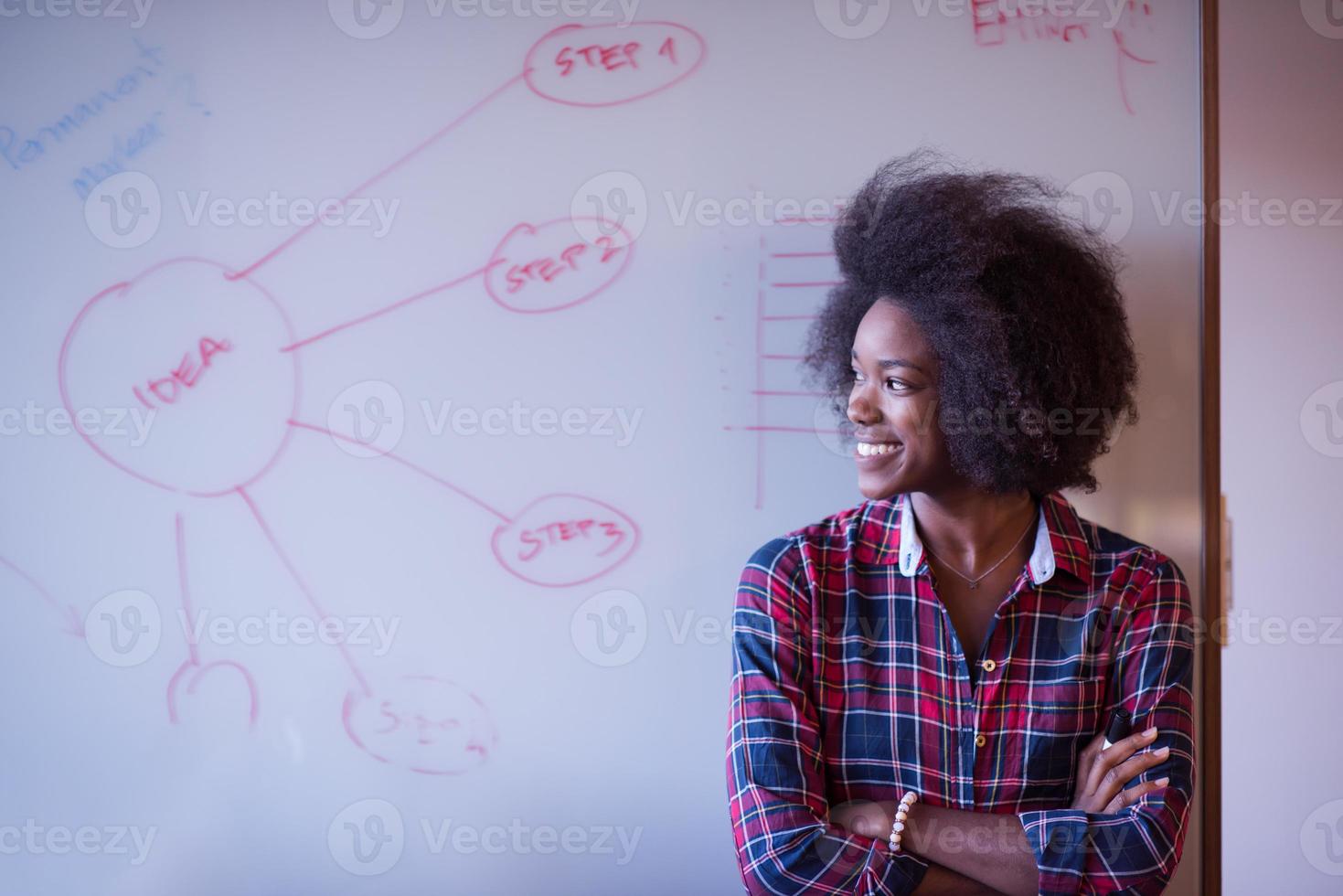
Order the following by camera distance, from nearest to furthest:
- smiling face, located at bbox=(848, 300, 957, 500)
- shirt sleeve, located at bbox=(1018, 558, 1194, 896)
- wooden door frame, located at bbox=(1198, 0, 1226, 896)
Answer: shirt sleeve, located at bbox=(1018, 558, 1194, 896), smiling face, located at bbox=(848, 300, 957, 500), wooden door frame, located at bbox=(1198, 0, 1226, 896)

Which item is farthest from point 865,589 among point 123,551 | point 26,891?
point 26,891

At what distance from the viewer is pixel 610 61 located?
1576 mm

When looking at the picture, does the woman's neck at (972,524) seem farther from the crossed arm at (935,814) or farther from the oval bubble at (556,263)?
the oval bubble at (556,263)

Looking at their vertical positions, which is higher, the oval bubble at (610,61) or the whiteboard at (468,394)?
the oval bubble at (610,61)

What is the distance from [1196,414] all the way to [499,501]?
1.17m

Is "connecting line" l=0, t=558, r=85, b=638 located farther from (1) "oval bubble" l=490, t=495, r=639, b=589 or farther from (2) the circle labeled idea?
(1) "oval bubble" l=490, t=495, r=639, b=589

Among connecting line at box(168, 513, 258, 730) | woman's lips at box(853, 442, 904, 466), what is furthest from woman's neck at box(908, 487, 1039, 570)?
connecting line at box(168, 513, 258, 730)

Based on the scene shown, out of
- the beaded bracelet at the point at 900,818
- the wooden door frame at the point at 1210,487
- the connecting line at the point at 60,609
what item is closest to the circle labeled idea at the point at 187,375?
the connecting line at the point at 60,609

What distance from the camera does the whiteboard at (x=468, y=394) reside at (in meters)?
1.57

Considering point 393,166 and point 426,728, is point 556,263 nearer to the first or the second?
point 393,166

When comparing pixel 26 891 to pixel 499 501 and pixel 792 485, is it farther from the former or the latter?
pixel 792 485

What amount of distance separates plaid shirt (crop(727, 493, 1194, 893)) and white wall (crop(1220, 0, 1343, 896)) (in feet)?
1.14

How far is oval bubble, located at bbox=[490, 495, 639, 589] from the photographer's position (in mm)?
1583

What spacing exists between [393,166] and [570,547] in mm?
708
